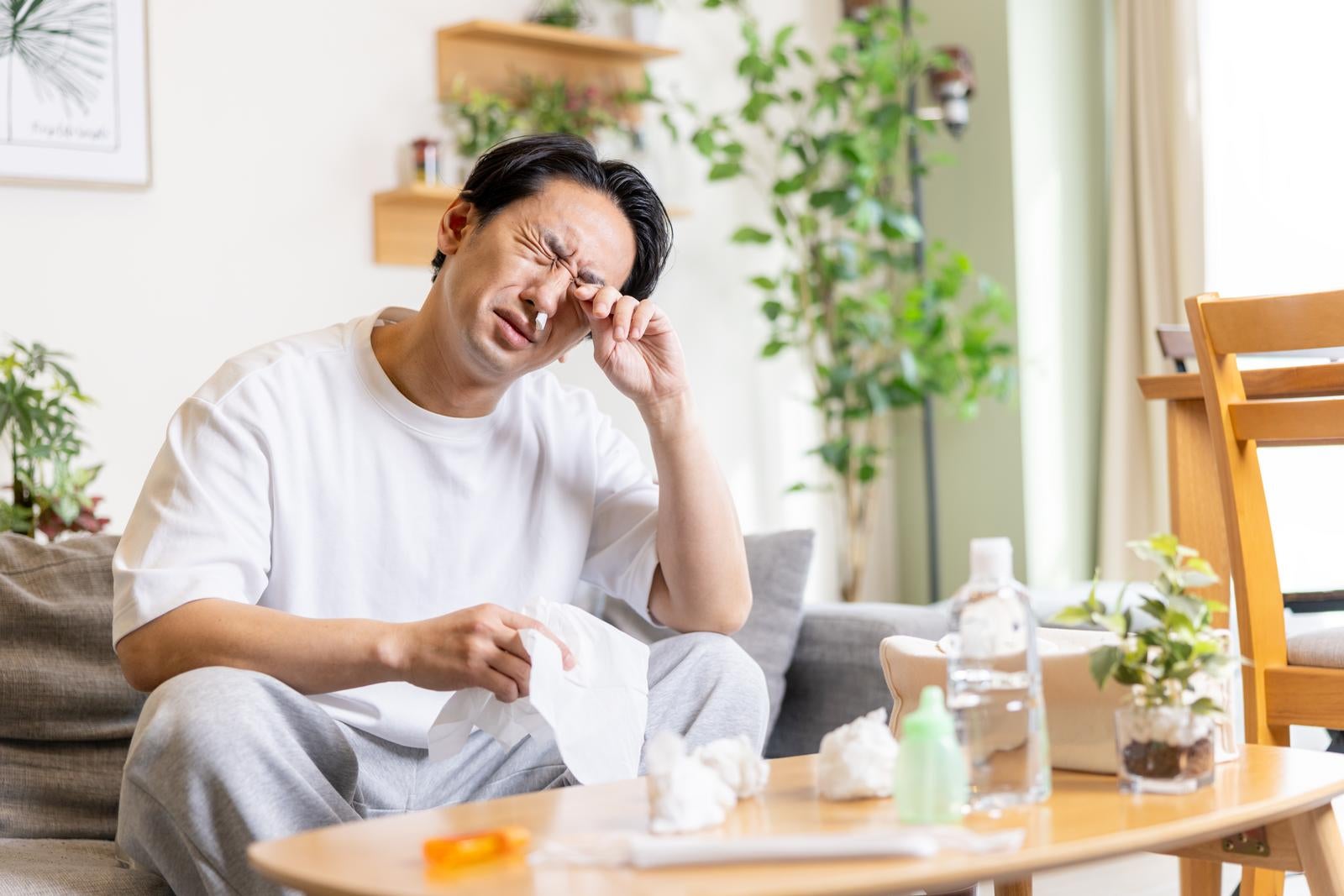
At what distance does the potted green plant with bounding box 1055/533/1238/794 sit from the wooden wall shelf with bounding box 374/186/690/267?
98.0 inches

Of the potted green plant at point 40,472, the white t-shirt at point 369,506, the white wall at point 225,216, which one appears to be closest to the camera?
the white t-shirt at point 369,506

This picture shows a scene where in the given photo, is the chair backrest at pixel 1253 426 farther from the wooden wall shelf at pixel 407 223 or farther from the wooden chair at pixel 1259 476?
the wooden wall shelf at pixel 407 223

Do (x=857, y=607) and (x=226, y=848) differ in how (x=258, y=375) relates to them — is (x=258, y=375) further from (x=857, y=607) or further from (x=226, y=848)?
(x=857, y=607)

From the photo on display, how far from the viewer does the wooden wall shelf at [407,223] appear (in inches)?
137

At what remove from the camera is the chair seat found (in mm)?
→ 1778

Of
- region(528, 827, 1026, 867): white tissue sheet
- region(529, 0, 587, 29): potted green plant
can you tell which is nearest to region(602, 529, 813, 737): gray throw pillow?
region(528, 827, 1026, 867): white tissue sheet

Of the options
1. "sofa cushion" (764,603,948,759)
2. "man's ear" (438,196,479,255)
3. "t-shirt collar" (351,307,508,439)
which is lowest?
"sofa cushion" (764,603,948,759)

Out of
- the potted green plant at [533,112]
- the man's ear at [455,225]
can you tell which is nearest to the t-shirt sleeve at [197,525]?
the man's ear at [455,225]

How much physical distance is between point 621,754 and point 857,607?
97 cm

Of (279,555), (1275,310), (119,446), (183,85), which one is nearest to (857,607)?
(1275,310)

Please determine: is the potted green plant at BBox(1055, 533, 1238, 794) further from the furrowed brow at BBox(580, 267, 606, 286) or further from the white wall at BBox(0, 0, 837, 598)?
the white wall at BBox(0, 0, 837, 598)

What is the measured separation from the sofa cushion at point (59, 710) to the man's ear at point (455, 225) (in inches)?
25.6

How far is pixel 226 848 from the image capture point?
1.24 meters

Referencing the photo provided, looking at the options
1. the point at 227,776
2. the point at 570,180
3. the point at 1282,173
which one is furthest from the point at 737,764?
the point at 1282,173
